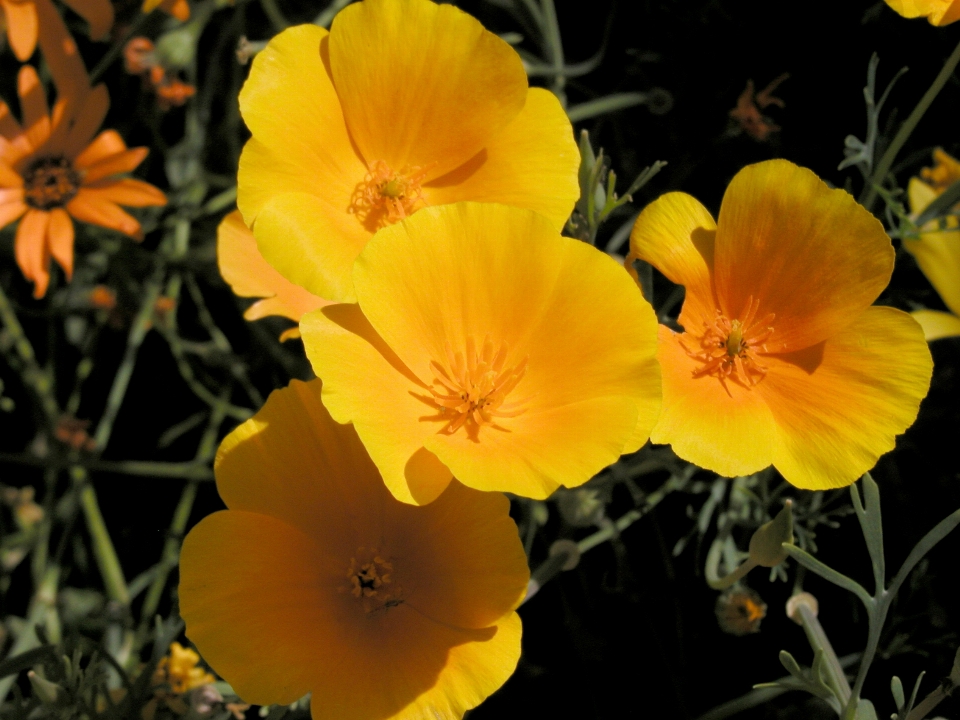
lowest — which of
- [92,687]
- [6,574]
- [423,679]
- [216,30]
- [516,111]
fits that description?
[6,574]

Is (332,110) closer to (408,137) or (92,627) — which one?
(408,137)

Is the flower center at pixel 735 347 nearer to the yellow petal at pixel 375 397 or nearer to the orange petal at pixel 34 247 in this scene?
the yellow petal at pixel 375 397

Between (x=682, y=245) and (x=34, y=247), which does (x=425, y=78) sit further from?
(x=34, y=247)

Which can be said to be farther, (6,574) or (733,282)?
(6,574)

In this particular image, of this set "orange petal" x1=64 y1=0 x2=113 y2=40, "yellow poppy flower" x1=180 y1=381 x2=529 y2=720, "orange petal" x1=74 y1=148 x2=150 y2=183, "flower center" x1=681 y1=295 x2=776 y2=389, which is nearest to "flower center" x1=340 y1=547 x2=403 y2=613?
"yellow poppy flower" x1=180 y1=381 x2=529 y2=720

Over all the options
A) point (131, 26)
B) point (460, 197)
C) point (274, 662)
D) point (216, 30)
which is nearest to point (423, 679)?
point (274, 662)

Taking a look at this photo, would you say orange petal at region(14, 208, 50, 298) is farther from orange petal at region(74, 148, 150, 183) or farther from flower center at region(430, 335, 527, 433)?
flower center at region(430, 335, 527, 433)

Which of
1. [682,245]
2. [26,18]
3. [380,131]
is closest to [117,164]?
[26,18]

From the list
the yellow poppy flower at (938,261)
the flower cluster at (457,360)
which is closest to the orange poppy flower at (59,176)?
the flower cluster at (457,360)
